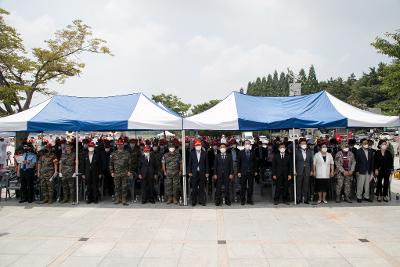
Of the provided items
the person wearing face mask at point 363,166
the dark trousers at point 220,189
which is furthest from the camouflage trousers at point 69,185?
the person wearing face mask at point 363,166

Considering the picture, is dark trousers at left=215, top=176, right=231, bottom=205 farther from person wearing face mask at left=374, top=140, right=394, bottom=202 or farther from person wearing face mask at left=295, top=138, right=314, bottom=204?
person wearing face mask at left=374, top=140, right=394, bottom=202

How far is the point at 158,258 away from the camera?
6.07 metres

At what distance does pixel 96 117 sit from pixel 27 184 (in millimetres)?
2919

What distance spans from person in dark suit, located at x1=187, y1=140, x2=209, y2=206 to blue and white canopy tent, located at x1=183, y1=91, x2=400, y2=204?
2.58 ft

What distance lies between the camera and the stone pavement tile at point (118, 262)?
19.0 feet

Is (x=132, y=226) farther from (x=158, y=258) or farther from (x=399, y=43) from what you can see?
(x=399, y=43)

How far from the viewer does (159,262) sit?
19.3ft

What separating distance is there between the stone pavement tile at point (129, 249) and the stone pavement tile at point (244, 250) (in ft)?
5.07

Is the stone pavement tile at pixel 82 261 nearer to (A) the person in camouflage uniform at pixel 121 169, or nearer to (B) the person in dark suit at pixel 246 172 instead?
(A) the person in camouflage uniform at pixel 121 169

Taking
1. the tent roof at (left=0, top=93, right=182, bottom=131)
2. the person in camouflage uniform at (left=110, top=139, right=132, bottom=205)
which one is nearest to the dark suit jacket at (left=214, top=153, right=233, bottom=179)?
the tent roof at (left=0, top=93, right=182, bottom=131)

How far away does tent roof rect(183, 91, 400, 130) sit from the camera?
33.6 ft

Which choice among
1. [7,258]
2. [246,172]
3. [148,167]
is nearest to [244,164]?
[246,172]

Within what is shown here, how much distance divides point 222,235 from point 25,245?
12.4ft

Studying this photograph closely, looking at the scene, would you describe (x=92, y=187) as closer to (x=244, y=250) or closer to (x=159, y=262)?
(x=159, y=262)
